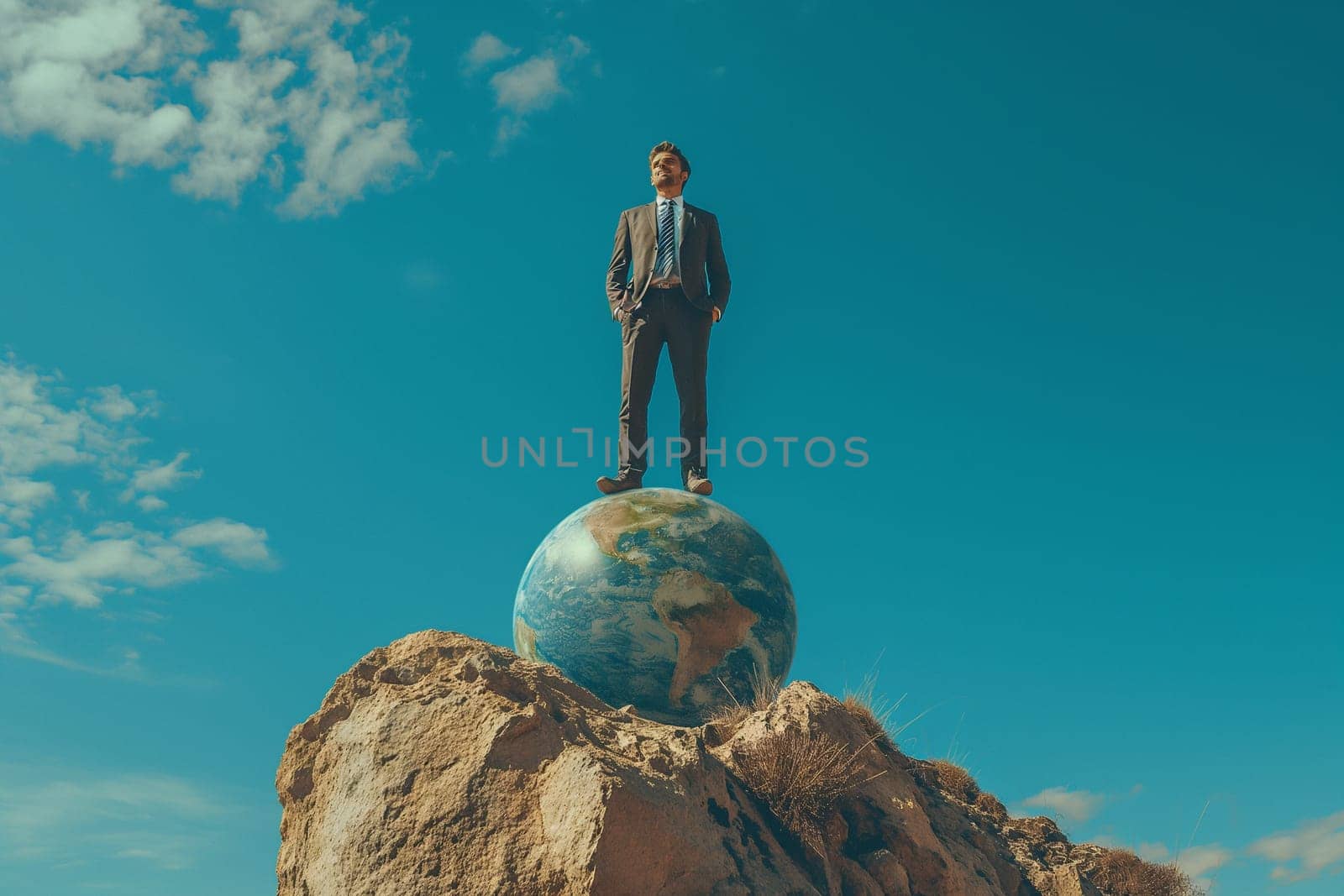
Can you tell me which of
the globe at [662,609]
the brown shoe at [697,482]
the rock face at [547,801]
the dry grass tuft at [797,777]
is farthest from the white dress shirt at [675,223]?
the dry grass tuft at [797,777]

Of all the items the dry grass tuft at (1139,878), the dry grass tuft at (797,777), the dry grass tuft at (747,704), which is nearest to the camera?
the dry grass tuft at (797,777)

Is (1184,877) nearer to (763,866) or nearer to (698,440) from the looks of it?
(763,866)

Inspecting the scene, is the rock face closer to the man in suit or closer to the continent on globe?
the continent on globe

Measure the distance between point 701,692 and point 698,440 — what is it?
2.77 metres

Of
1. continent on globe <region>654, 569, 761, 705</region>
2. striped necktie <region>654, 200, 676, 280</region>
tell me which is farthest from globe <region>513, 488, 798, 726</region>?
striped necktie <region>654, 200, 676, 280</region>

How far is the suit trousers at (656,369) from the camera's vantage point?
10.9 metres

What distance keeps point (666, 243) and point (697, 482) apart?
2.28 metres

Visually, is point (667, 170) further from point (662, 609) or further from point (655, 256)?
point (662, 609)

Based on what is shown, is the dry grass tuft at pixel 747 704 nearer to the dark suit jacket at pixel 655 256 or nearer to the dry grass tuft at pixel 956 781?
the dry grass tuft at pixel 956 781

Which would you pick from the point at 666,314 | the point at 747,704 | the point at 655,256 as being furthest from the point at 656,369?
the point at 747,704

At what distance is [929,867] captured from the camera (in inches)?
289

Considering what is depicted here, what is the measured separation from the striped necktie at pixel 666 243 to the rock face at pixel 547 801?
4478 mm

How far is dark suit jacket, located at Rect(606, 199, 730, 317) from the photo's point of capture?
36.2 feet

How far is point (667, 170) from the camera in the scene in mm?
11133
